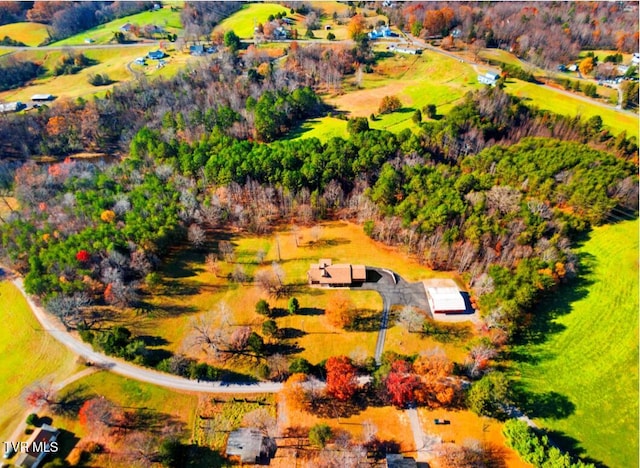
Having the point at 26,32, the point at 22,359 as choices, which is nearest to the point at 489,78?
the point at 22,359

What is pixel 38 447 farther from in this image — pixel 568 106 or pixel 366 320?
pixel 568 106

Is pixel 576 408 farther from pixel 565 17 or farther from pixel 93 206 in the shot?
pixel 565 17

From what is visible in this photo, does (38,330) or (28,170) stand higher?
(28,170)

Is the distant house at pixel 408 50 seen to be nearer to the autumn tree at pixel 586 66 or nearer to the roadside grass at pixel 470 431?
the autumn tree at pixel 586 66

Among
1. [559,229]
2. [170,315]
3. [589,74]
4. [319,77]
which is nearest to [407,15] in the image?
[319,77]

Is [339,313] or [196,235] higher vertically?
[196,235]

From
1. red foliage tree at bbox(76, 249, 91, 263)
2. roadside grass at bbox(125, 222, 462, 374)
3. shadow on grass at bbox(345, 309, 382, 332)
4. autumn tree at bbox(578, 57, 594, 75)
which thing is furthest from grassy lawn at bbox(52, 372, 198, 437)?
autumn tree at bbox(578, 57, 594, 75)
